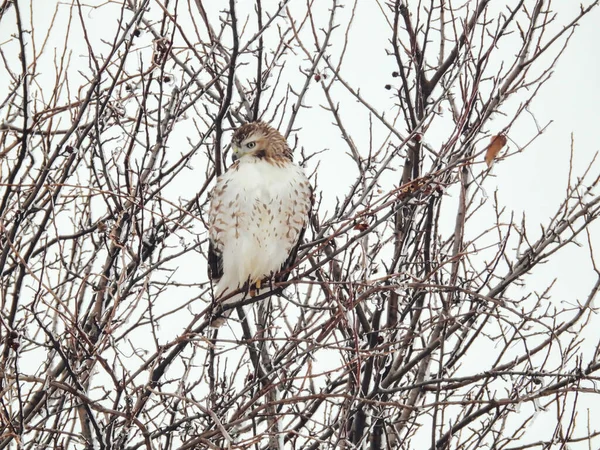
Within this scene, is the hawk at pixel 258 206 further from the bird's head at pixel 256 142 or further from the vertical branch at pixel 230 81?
the vertical branch at pixel 230 81

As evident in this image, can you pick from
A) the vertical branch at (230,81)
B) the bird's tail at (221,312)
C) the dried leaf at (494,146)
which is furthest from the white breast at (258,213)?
the dried leaf at (494,146)

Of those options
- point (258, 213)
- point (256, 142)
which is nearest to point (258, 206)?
point (258, 213)

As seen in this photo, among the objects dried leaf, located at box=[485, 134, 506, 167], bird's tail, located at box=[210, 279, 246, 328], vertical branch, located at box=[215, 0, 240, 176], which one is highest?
vertical branch, located at box=[215, 0, 240, 176]

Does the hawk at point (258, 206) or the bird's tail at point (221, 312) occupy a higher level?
the hawk at point (258, 206)

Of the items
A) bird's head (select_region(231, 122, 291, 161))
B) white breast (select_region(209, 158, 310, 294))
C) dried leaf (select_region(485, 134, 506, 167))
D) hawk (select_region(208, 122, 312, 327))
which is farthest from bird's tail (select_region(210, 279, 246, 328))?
dried leaf (select_region(485, 134, 506, 167))

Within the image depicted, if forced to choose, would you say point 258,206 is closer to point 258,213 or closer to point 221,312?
point 258,213

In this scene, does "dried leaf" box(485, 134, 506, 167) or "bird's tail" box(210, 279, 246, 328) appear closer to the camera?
"dried leaf" box(485, 134, 506, 167)

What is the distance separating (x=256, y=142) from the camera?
4742 mm

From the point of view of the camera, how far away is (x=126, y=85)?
16.3 feet

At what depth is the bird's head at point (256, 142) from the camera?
473cm

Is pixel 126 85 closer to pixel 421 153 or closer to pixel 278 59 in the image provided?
pixel 278 59

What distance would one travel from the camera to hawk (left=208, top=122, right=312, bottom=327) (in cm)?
463

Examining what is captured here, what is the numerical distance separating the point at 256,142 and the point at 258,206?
37cm

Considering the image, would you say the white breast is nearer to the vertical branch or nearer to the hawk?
the hawk
